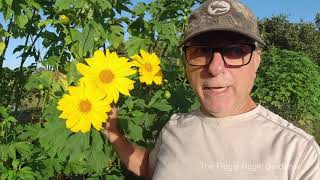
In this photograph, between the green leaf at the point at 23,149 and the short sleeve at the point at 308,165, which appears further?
the green leaf at the point at 23,149

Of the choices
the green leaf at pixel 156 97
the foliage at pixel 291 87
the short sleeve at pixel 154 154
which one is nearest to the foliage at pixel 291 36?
the foliage at pixel 291 87

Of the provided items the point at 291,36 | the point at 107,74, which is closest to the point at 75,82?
the point at 107,74

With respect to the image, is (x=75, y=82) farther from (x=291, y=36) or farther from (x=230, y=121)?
(x=291, y=36)

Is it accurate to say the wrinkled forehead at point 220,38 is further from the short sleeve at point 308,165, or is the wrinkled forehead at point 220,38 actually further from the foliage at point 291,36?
the foliage at point 291,36

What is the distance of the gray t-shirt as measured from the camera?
1766mm

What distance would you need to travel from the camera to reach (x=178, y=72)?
10.4ft

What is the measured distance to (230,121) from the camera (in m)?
1.89

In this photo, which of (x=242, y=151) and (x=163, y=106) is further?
(x=163, y=106)

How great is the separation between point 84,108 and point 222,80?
1.82 feet

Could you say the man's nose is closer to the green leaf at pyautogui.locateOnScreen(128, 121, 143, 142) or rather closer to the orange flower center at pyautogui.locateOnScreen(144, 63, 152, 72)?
the green leaf at pyautogui.locateOnScreen(128, 121, 143, 142)

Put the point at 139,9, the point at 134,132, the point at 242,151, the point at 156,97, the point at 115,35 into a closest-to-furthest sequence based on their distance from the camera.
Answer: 1. the point at 242,151
2. the point at 134,132
3. the point at 156,97
4. the point at 115,35
5. the point at 139,9

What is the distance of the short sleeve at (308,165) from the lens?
1.71m

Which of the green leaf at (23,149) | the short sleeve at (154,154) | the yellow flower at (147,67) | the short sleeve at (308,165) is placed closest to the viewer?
the short sleeve at (308,165)

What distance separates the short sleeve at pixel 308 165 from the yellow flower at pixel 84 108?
0.75 meters
